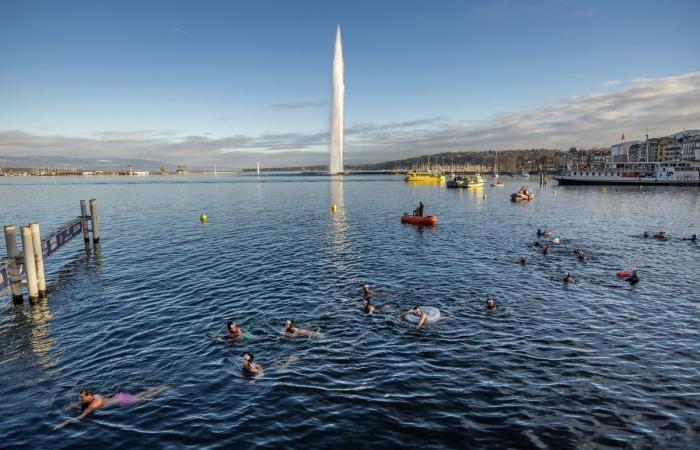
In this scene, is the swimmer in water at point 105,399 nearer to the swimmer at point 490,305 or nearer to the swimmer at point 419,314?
the swimmer at point 419,314

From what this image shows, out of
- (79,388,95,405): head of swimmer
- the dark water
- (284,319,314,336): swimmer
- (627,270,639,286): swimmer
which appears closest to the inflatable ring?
the dark water

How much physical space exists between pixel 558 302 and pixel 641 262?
1613 cm

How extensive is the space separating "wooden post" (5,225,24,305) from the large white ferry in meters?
164

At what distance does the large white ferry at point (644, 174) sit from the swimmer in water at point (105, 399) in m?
163

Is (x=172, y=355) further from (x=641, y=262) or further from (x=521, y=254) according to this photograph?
(x=641, y=262)

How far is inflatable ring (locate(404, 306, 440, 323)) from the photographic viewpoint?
2141 centimetres

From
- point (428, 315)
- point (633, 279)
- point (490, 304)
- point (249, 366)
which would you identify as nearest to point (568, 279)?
point (633, 279)

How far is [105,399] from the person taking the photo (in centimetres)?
1466

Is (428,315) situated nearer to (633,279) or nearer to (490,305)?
(490,305)

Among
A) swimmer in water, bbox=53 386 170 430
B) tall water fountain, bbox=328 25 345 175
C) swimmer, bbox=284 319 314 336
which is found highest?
tall water fountain, bbox=328 25 345 175

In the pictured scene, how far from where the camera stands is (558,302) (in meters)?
24.5

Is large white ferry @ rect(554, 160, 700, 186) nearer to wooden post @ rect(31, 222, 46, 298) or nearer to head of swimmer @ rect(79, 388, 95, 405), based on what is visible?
wooden post @ rect(31, 222, 46, 298)

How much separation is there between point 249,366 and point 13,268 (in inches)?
727

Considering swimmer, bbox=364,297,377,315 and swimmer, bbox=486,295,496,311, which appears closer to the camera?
swimmer, bbox=364,297,377,315
